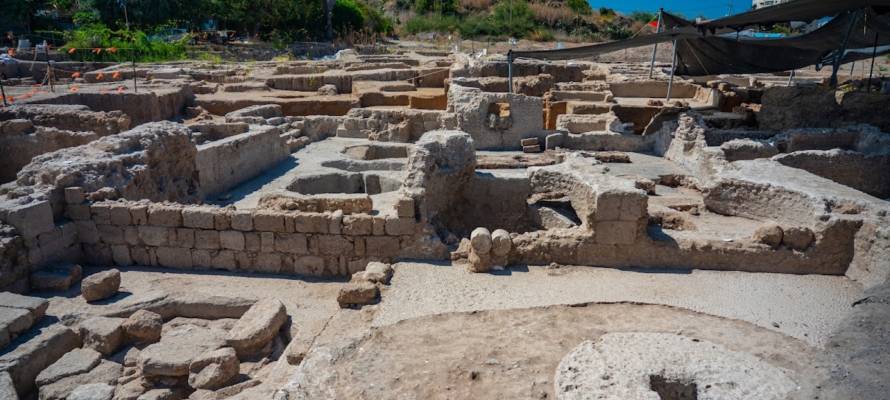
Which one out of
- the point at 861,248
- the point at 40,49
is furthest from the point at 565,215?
the point at 40,49

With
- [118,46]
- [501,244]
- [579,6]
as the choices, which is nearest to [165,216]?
[501,244]

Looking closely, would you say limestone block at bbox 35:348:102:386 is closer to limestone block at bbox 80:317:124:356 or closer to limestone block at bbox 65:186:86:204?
limestone block at bbox 80:317:124:356

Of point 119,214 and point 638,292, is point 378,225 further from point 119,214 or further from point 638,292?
point 119,214

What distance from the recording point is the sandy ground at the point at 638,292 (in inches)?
223

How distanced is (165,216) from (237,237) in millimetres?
972

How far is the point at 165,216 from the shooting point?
740 cm

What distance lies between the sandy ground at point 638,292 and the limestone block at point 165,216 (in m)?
2.99

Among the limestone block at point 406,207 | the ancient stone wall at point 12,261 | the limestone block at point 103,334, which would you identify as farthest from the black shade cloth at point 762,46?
the limestone block at point 103,334

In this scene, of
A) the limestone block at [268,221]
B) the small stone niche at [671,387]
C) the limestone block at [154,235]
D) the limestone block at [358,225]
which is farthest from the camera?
the limestone block at [154,235]

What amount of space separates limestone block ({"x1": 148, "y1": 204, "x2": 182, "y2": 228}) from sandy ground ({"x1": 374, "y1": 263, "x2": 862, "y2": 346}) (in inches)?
118

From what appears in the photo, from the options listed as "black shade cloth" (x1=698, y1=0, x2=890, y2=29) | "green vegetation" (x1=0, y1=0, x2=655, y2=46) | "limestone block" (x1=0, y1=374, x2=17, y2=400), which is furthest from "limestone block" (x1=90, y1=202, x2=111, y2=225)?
A: "green vegetation" (x1=0, y1=0, x2=655, y2=46)

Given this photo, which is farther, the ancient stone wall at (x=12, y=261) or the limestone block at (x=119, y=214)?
the limestone block at (x=119, y=214)

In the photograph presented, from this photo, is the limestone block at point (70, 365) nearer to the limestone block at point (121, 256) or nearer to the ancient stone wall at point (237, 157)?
the limestone block at point (121, 256)

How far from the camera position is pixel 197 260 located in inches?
299
